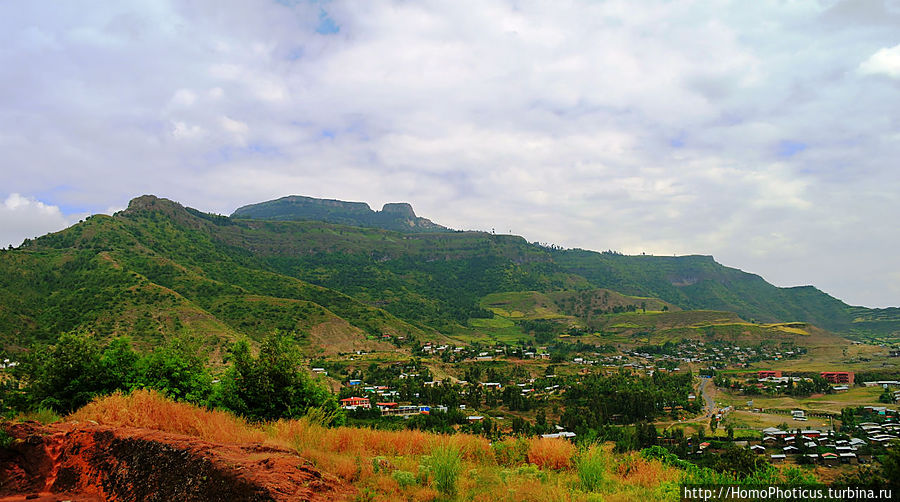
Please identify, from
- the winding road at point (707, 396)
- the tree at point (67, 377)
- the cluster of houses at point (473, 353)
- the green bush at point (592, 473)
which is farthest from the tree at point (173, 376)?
the cluster of houses at point (473, 353)

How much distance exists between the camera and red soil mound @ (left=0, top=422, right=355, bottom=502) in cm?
558

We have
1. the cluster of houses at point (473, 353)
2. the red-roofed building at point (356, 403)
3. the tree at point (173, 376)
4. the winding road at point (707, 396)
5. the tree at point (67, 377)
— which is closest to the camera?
the tree at point (67, 377)

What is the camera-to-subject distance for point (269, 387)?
13.3 m

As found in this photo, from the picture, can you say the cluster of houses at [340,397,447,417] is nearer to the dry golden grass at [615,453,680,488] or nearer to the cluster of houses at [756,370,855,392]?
the dry golden grass at [615,453,680,488]

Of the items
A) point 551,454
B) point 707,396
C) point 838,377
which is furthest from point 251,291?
point 838,377

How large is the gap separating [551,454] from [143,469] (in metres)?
7.05

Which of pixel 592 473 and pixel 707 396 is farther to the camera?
pixel 707 396

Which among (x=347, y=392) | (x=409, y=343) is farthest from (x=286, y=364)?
(x=409, y=343)

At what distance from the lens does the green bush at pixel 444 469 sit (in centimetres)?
691

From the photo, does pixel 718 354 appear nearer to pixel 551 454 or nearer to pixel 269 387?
pixel 551 454

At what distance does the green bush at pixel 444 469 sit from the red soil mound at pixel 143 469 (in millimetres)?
1383

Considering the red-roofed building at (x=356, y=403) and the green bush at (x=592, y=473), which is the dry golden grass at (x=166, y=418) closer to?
the green bush at (x=592, y=473)

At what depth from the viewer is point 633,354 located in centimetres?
10962

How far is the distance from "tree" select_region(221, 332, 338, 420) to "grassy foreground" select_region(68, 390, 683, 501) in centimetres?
356
